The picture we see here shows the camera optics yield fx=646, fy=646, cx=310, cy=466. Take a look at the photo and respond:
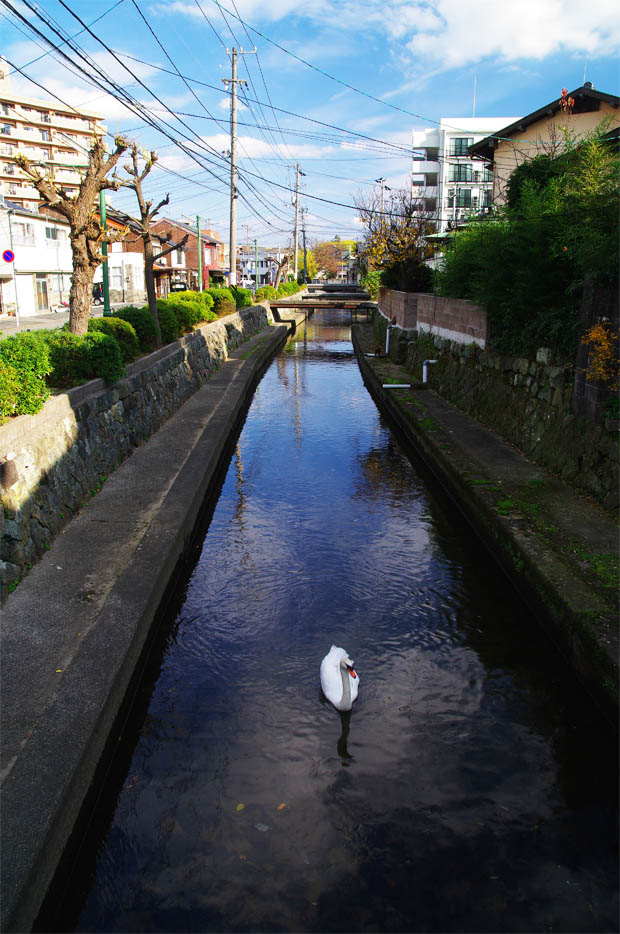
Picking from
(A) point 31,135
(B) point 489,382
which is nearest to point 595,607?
(B) point 489,382

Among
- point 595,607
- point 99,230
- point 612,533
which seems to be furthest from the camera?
point 99,230

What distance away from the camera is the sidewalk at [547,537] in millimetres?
5227

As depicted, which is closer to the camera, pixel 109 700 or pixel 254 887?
pixel 254 887

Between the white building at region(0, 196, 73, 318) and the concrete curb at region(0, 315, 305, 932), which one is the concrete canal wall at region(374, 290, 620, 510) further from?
the white building at region(0, 196, 73, 318)

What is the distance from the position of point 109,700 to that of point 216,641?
197cm

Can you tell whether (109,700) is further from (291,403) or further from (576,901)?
(291,403)

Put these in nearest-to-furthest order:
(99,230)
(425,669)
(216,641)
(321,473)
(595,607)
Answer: (595,607), (425,669), (216,641), (321,473), (99,230)

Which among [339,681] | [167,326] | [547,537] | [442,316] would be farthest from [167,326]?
[339,681]

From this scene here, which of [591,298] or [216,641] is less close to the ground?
[591,298]

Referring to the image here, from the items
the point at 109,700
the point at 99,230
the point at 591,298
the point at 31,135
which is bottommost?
the point at 109,700

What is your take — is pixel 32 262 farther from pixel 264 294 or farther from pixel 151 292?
pixel 151 292

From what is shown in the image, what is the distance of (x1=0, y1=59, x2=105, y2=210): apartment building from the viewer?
197ft

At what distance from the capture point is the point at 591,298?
857 cm

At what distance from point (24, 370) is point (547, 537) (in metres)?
6.10
